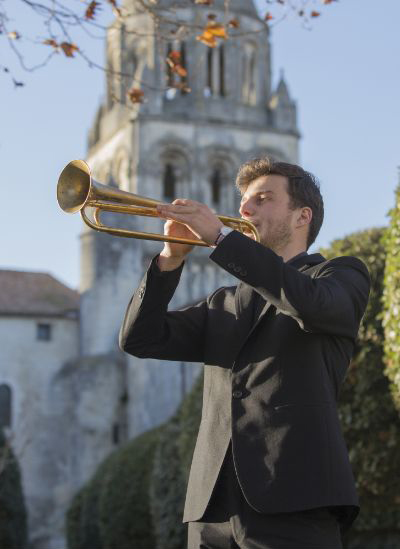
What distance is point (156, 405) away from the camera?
41.5 metres

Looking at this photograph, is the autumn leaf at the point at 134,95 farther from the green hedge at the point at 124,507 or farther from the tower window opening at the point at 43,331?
the tower window opening at the point at 43,331

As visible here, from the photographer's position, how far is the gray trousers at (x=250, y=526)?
3531 mm

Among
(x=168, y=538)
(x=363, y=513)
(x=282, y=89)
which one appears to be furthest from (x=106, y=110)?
(x=363, y=513)

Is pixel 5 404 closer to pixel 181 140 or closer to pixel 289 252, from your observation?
pixel 181 140

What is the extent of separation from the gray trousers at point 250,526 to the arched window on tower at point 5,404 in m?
39.2

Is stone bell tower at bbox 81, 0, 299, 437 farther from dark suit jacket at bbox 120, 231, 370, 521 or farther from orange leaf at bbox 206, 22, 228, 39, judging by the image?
dark suit jacket at bbox 120, 231, 370, 521

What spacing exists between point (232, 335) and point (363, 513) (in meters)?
5.86

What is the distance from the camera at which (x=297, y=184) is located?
410cm


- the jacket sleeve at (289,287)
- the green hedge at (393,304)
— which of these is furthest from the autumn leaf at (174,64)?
the jacket sleeve at (289,287)

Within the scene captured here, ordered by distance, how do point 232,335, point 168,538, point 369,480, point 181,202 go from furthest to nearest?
point 168,538 → point 369,480 → point 232,335 → point 181,202

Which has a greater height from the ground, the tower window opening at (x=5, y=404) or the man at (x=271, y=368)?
the man at (x=271, y=368)

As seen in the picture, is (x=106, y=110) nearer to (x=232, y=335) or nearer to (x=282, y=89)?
(x=282, y=89)

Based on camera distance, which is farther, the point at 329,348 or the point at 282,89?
the point at 282,89

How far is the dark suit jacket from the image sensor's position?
3.60 metres
